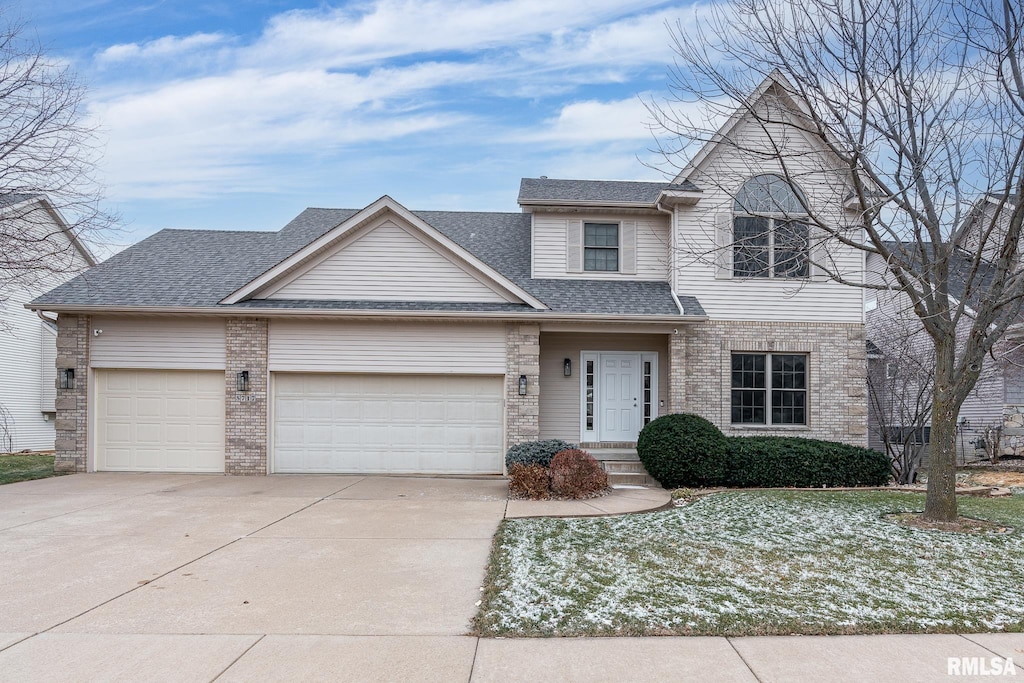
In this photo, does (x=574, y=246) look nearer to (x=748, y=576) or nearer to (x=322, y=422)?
(x=322, y=422)

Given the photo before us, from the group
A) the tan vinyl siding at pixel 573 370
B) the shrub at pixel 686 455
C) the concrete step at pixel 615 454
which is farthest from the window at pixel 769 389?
the concrete step at pixel 615 454

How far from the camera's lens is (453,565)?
6.97 metres

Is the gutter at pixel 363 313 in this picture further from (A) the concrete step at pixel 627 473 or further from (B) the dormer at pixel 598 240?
(A) the concrete step at pixel 627 473

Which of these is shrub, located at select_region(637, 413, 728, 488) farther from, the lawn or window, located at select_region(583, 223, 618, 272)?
window, located at select_region(583, 223, 618, 272)

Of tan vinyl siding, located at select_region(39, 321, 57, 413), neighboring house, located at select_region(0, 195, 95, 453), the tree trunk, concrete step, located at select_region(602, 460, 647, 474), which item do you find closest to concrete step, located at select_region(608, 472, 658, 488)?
concrete step, located at select_region(602, 460, 647, 474)

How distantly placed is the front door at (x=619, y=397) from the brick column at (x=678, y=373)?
99cm

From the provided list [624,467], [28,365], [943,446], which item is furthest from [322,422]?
[28,365]

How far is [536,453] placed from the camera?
39.6 feet

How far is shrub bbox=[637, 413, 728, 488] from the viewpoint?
41.1ft

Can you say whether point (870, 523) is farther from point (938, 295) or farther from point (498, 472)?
point (498, 472)

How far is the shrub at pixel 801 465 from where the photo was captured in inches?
497

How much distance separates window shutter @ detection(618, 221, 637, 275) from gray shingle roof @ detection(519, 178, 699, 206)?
2.03ft

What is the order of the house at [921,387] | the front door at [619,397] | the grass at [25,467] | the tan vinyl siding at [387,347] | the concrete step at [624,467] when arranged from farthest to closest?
the house at [921,387], the front door at [619,397], the tan vinyl siding at [387,347], the concrete step at [624,467], the grass at [25,467]

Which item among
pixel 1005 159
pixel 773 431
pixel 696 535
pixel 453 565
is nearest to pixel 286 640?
pixel 453 565
